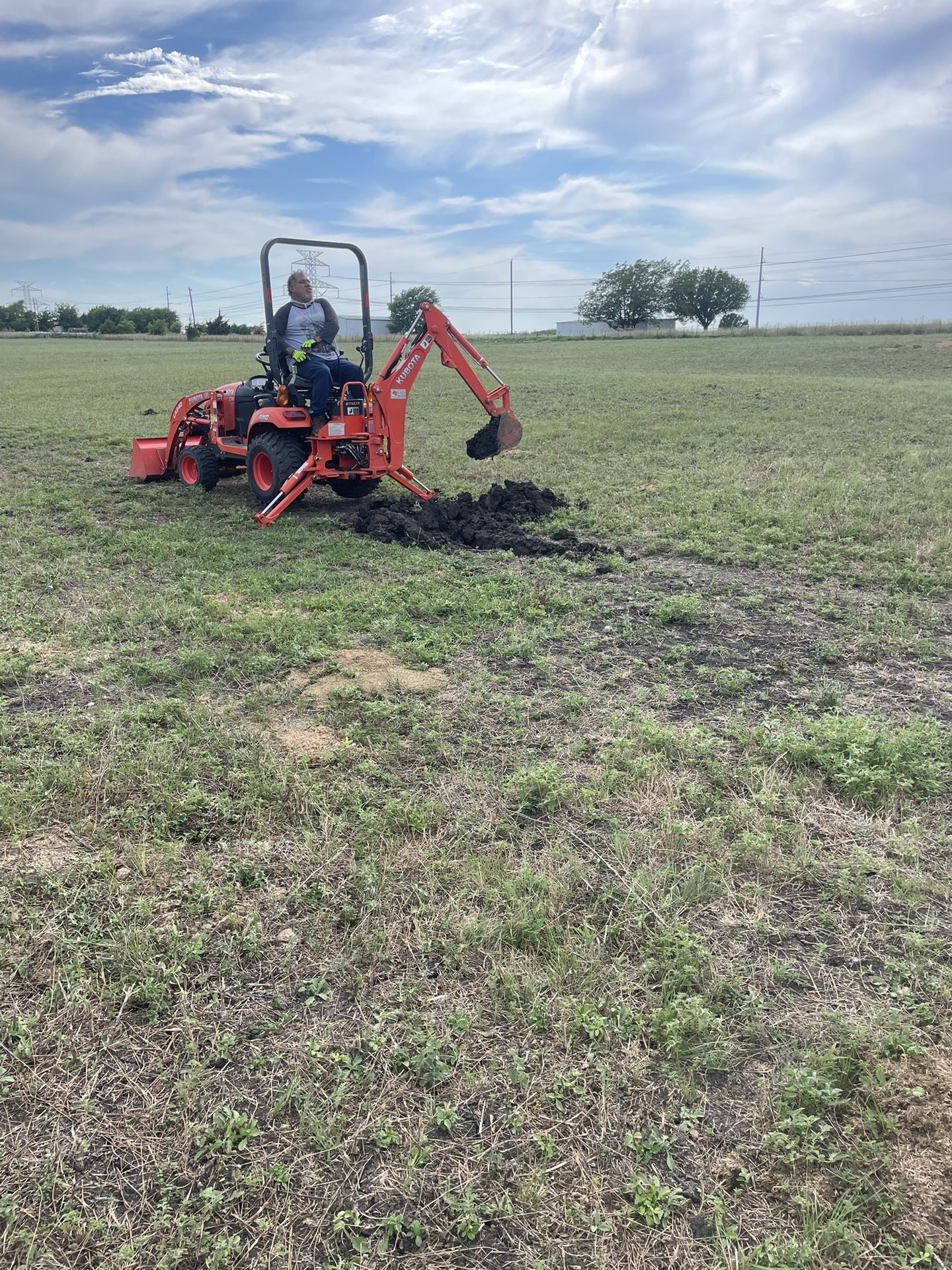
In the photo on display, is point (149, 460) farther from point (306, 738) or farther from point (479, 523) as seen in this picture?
point (306, 738)

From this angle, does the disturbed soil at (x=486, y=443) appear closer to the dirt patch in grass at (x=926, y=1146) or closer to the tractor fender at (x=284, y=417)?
the tractor fender at (x=284, y=417)

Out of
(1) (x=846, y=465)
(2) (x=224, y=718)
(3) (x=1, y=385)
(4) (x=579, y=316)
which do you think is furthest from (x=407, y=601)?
(4) (x=579, y=316)

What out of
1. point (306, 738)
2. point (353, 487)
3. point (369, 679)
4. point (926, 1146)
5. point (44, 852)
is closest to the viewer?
point (926, 1146)

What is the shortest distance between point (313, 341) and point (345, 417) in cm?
83

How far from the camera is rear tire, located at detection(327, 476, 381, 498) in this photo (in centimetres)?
977

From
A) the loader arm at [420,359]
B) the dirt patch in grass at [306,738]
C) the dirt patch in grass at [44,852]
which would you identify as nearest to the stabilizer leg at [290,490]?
the loader arm at [420,359]

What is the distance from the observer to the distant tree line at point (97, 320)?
8231 centimetres

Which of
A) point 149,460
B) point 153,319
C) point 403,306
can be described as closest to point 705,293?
point 403,306

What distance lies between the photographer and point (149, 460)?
10617 mm

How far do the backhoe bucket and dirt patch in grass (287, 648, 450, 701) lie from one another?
14.6 ft

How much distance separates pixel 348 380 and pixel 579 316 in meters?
89.2

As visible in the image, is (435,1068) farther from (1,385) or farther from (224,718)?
(1,385)

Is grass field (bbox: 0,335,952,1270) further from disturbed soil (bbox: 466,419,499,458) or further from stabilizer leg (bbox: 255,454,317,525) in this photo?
disturbed soil (bbox: 466,419,499,458)

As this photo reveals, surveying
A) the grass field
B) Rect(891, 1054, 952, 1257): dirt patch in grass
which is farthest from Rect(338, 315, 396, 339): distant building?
Rect(891, 1054, 952, 1257): dirt patch in grass
